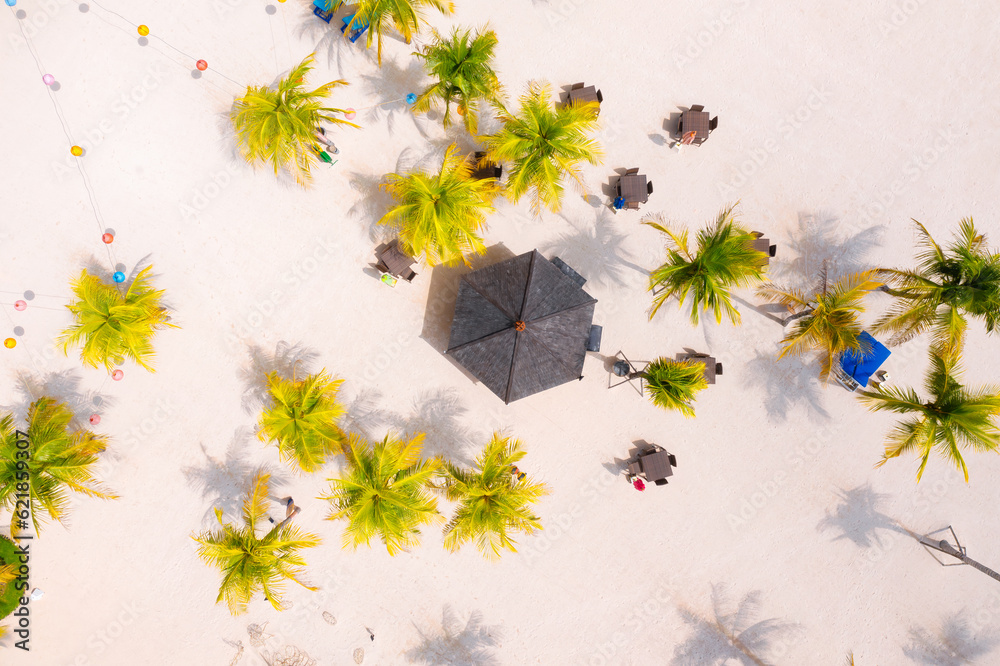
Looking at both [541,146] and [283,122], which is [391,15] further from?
[541,146]

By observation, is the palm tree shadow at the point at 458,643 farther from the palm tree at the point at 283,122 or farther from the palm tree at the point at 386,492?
the palm tree at the point at 283,122

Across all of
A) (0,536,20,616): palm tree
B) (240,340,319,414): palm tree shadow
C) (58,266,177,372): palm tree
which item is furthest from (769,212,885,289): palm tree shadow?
(0,536,20,616): palm tree

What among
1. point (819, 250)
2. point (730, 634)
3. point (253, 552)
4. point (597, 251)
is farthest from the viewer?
point (730, 634)

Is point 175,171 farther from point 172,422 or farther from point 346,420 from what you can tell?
point 346,420

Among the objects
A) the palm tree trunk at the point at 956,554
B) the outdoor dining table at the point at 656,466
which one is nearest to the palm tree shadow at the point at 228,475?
the outdoor dining table at the point at 656,466

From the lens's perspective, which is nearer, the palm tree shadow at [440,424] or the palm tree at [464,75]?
the palm tree at [464,75]

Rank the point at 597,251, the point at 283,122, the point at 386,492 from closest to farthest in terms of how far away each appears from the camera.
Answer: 1. the point at 283,122
2. the point at 386,492
3. the point at 597,251

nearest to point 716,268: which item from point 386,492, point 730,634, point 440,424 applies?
point 440,424

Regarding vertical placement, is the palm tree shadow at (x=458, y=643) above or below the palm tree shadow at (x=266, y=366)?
below
